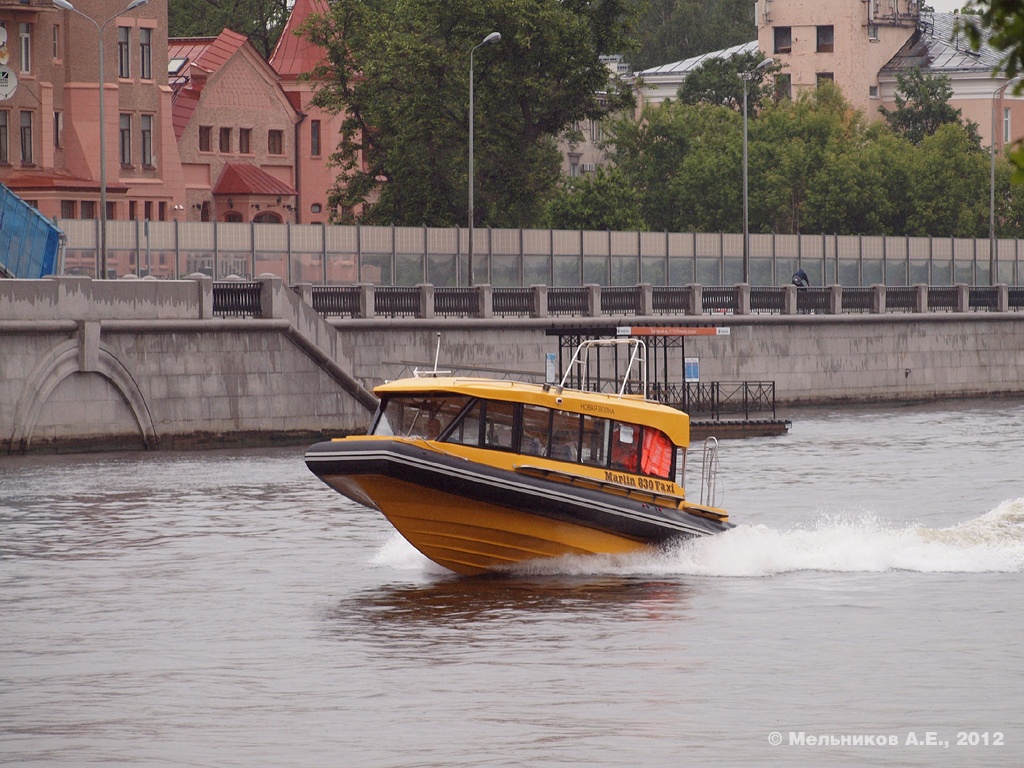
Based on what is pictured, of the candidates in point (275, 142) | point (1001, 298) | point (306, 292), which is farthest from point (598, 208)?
point (306, 292)

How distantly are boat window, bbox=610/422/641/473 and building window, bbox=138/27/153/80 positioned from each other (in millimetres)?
51883

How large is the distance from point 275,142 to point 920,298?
32656mm

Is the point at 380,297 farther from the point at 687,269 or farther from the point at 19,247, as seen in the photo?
the point at 687,269

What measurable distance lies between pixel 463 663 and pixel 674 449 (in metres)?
6.61

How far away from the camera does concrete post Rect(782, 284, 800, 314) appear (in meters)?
65.2

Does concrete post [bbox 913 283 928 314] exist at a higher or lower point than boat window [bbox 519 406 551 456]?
higher

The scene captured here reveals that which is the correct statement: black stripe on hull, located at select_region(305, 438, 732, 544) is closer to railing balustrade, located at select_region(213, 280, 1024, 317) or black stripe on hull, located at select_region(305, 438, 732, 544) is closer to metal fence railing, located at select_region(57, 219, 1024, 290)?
railing balustrade, located at select_region(213, 280, 1024, 317)

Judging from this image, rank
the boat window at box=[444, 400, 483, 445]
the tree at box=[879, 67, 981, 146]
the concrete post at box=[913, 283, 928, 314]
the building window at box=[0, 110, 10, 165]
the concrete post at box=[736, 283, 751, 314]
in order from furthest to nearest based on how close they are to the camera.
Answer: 1. the tree at box=[879, 67, 981, 146]
2. the concrete post at box=[913, 283, 928, 314]
3. the building window at box=[0, 110, 10, 165]
4. the concrete post at box=[736, 283, 751, 314]
5. the boat window at box=[444, 400, 483, 445]

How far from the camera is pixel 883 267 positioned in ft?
246

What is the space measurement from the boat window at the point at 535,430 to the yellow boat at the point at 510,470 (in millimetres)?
12

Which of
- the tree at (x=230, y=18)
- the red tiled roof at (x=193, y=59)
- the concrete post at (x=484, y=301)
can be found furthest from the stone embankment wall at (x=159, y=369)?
the tree at (x=230, y=18)

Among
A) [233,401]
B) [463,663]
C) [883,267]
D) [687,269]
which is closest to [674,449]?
[463,663]

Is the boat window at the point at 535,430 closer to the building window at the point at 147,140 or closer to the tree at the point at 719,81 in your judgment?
the building window at the point at 147,140

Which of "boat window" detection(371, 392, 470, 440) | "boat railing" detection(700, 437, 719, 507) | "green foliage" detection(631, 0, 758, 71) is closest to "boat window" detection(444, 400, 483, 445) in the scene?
"boat window" detection(371, 392, 470, 440)
